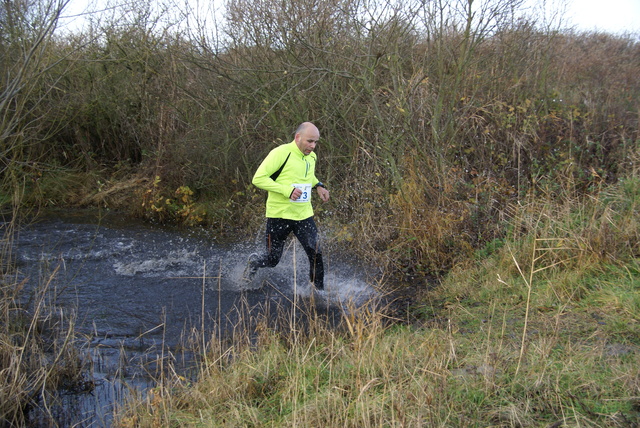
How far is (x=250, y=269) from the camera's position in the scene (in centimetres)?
687

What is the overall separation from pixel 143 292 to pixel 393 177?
3752 millimetres

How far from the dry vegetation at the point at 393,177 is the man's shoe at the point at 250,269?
1.68m

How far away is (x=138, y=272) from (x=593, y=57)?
11521 mm

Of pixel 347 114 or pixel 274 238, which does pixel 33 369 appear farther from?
pixel 347 114

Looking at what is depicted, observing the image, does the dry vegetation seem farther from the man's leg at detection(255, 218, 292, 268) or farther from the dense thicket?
the man's leg at detection(255, 218, 292, 268)

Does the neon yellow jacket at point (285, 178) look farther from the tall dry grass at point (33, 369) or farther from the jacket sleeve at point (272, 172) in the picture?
the tall dry grass at point (33, 369)

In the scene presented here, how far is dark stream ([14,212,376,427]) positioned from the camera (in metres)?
4.73

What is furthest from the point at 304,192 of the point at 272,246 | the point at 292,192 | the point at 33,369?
the point at 33,369

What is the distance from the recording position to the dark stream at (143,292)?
4.73 metres

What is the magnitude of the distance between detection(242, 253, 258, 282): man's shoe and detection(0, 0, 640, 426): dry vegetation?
1.68 metres

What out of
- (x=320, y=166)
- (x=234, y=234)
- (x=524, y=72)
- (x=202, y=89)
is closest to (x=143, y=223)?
(x=234, y=234)

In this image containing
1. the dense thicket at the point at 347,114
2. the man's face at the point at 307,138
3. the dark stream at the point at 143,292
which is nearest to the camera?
the dark stream at the point at 143,292

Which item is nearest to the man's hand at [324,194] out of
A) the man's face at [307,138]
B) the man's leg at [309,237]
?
the man's leg at [309,237]

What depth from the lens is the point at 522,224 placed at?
7.12 meters
